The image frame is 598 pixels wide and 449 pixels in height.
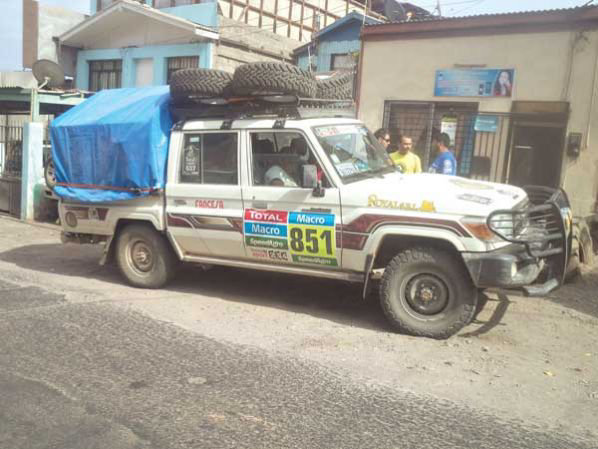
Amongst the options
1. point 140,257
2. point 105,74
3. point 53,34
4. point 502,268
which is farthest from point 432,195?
point 53,34

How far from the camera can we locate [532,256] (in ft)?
16.1

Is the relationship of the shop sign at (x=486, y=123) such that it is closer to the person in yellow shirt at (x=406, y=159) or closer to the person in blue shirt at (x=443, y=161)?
the person in blue shirt at (x=443, y=161)

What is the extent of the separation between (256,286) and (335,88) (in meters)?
2.53

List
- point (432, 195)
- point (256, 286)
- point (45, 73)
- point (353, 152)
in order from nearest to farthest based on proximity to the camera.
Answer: point (432, 195) → point (353, 152) → point (256, 286) → point (45, 73)

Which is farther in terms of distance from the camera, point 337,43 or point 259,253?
point 337,43

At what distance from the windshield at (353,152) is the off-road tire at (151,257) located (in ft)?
7.61

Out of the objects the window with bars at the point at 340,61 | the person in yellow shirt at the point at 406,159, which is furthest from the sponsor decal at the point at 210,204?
the window with bars at the point at 340,61

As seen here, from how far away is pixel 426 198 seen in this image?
16.8 feet

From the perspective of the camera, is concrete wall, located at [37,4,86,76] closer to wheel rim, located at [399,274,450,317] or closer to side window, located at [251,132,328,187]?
side window, located at [251,132,328,187]

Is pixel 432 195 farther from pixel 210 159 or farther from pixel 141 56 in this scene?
pixel 141 56

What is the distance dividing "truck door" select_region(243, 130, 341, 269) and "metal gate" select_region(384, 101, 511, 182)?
15.1 ft

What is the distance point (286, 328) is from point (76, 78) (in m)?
21.5

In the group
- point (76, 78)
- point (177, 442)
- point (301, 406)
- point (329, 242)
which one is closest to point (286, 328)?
point (329, 242)

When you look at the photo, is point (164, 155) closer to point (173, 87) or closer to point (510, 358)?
point (173, 87)
